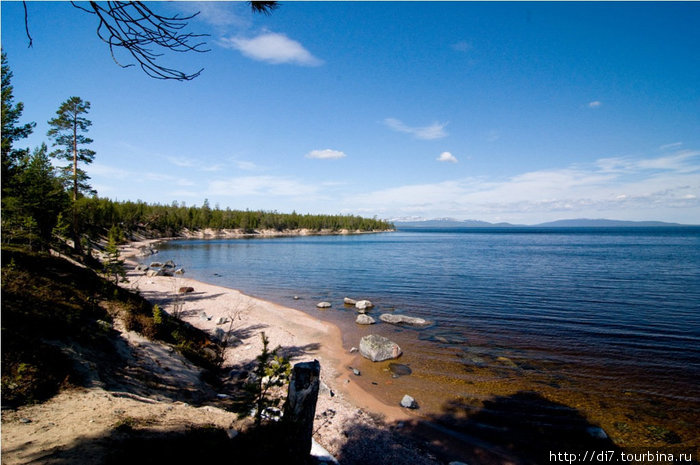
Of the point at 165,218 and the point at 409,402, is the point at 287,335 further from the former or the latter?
the point at 165,218

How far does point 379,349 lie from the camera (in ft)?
53.3

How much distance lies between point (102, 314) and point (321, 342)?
1072 centimetres

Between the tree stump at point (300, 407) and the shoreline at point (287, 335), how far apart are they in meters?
4.20

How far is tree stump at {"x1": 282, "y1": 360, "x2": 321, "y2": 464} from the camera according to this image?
599 centimetres

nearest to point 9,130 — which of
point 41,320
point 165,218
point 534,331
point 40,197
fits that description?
point 40,197

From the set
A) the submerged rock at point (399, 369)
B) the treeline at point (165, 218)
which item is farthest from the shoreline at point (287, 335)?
the treeline at point (165, 218)

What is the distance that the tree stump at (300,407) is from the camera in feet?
19.6

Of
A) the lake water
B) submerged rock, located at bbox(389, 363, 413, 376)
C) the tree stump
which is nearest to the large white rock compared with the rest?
the lake water

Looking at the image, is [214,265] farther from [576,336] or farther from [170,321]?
[576,336]

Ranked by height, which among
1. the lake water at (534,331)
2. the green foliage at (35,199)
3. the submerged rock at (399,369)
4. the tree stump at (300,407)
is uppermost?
the green foliage at (35,199)

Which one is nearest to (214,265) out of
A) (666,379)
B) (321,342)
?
(321,342)

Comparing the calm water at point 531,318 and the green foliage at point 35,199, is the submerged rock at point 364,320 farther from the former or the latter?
the green foliage at point 35,199

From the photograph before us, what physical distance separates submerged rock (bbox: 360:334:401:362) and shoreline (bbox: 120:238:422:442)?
581 millimetres

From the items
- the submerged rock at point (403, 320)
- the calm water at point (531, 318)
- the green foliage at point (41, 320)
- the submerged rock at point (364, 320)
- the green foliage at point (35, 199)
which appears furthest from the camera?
the green foliage at point (35, 199)
